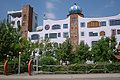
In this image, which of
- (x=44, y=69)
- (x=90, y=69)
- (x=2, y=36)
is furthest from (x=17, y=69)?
(x=90, y=69)

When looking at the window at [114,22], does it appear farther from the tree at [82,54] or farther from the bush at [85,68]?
the bush at [85,68]

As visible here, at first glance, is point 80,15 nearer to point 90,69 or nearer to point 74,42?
point 74,42

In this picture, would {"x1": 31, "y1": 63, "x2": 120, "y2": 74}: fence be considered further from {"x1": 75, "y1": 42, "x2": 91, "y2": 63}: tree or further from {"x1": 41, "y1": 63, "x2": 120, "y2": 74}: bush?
{"x1": 75, "y1": 42, "x2": 91, "y2": 63}: tree

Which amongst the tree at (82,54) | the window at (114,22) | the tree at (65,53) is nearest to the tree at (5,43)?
the tree at (65,53)

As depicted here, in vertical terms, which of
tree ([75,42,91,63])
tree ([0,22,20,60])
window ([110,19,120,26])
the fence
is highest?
window ([110,19,120,26])

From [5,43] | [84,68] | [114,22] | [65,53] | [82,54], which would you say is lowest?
[84,68]

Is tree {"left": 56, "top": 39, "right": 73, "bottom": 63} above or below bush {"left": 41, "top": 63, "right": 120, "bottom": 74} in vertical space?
above

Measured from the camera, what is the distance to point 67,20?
71.1 metres

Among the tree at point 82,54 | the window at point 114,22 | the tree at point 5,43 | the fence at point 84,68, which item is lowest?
the fence at point 84,68

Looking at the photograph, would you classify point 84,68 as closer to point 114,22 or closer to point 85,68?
point 85,68

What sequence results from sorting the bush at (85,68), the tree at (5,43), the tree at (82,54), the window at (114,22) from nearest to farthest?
the bush at (85,68) < the tree at (5,43) < the tree at (82,54) < the window at (114,22)

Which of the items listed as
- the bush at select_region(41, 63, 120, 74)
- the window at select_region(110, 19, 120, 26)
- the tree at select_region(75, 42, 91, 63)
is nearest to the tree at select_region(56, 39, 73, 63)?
the tree at select_region(75, 42, 91, 63)

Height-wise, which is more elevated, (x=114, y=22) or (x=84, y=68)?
(x=114, y=22)

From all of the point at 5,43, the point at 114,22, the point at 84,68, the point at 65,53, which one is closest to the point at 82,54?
the point at 65,53
